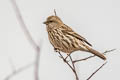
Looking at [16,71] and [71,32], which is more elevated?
[71,32]

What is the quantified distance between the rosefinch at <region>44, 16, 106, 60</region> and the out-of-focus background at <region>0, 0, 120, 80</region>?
3.1 inches

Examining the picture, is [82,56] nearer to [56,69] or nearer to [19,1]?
[56,69]

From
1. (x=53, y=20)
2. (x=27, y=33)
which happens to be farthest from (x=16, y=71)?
(x=53, y=20)

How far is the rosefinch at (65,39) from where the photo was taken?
3.73 feet

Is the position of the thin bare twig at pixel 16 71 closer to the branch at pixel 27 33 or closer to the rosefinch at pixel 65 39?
the branch at pixel 27 33

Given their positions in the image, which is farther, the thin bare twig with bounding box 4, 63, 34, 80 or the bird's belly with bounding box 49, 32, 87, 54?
the thin bare twig with bounding box 4, 63, 34, 80

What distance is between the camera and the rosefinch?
1137 millimetres

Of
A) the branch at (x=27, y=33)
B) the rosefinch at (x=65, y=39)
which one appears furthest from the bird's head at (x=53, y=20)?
the branch at (x=27, y=33)

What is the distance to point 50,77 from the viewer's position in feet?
4.11

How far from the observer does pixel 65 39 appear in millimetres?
1144

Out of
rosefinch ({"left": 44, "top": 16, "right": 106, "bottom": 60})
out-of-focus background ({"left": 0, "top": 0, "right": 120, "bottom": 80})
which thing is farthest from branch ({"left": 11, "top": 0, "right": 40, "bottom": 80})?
rosefinch ({"left": 44, "top": 16, "right": 106, "bottom": 60})

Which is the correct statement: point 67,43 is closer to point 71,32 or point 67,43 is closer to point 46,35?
point 71,32

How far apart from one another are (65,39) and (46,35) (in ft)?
0.46

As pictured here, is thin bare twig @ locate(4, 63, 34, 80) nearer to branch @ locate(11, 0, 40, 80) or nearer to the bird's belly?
branch @ locate(11, 0, 40, 80)
